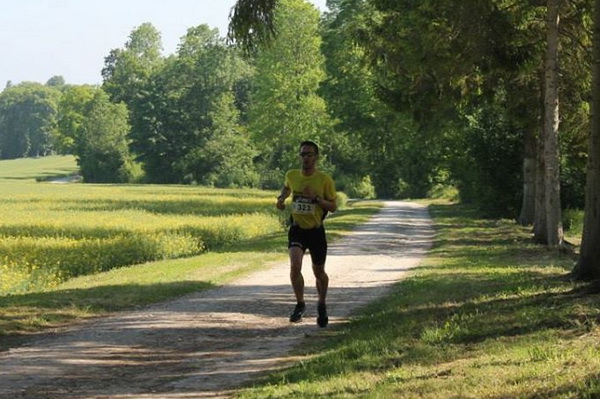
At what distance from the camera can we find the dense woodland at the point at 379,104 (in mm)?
19906

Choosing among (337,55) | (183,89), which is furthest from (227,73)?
(337,55)

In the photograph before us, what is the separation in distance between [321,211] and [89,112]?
425 feet

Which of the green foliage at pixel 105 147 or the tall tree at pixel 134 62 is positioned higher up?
the tall tree at pixel 134 62

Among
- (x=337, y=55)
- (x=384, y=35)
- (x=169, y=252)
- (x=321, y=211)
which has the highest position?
(x=337, y=55)

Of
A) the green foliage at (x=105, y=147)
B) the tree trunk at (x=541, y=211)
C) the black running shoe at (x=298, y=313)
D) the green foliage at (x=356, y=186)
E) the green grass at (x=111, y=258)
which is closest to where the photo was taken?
the black running shoe at (x=298, y=313)

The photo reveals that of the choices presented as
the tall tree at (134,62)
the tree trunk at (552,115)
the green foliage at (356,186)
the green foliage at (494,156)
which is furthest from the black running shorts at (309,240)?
the tall tree at (134,62)

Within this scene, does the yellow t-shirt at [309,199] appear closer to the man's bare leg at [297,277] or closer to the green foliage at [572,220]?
the man's bare leg at [297,277]

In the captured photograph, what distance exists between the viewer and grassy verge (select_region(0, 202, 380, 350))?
1201 cm

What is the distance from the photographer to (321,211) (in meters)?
10.9

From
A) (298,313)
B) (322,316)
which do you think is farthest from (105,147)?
(322,316)

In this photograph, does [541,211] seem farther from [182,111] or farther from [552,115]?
[182,111]

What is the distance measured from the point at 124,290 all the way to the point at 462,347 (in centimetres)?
826

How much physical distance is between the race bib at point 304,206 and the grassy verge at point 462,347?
1.49 meters

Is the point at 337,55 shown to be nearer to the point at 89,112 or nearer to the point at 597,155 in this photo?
the point at 597,155
